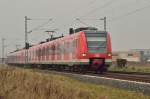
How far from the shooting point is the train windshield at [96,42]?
97.1 feet

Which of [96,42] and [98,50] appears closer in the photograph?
[98,50]

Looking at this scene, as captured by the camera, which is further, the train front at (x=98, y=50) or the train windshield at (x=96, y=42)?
the train windshield at (x=96, y=42)

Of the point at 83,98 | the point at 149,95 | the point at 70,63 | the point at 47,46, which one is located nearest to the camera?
the point at 83,98

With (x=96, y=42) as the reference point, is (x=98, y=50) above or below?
below

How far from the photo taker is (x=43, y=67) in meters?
49.1

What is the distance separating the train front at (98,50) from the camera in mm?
29281

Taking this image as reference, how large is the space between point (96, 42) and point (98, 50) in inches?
26.0

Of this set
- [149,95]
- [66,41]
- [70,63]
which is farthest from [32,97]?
[66,41]

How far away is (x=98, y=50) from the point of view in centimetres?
2956

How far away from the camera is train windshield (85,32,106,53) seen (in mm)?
29594

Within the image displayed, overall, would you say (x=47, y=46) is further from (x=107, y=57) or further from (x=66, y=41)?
(x=107, y=57)

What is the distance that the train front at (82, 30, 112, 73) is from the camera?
29281 millimetres

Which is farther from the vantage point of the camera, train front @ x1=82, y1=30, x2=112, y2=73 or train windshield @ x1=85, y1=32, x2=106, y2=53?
train windshield @ x1=85, y1=32, x2=106, y2=53

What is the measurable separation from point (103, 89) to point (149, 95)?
126 inches
